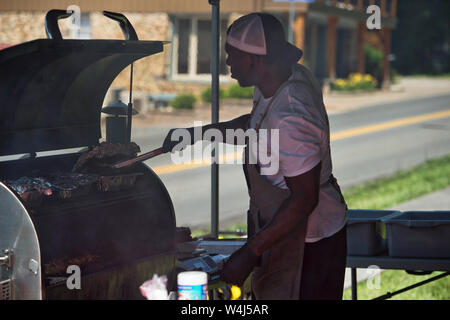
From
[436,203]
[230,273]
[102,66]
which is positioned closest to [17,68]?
[102,66]

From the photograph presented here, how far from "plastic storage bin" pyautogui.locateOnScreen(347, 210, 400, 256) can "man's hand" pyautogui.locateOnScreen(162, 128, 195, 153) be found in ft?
4.20

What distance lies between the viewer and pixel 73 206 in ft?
10.2

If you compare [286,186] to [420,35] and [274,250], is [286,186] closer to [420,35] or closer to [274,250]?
[274,250]

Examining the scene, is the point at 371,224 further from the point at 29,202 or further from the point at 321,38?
the point at 321,38

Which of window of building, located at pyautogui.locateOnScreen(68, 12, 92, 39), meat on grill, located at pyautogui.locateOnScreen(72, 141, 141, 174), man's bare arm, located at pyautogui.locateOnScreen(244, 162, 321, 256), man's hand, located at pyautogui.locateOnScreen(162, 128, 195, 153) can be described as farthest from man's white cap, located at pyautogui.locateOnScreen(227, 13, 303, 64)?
window of building, located at pyautogui.locateOnScreen(68, 12, 92, 39)

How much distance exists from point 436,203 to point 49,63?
755 centimetres

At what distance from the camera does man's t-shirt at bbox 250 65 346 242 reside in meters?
2.49

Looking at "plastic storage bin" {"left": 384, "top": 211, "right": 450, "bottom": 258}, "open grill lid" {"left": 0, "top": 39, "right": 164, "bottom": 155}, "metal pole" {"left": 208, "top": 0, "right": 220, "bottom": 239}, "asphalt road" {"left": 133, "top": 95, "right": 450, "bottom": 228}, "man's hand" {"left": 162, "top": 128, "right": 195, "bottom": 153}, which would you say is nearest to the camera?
"open grill lid" {"left": 0, "top": 39, "right": 164, "bottom": 155}

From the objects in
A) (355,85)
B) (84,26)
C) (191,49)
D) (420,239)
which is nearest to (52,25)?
(420,239)

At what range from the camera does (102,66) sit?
3479 millimetres

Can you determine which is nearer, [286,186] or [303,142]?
[303,142]

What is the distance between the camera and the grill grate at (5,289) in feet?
8.95

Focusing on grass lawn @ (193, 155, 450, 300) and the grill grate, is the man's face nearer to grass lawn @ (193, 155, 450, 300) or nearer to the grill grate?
the grill grate

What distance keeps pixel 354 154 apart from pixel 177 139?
38.9 feet
